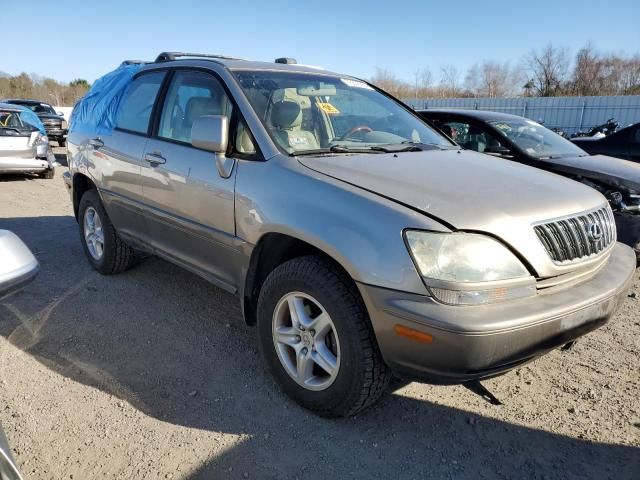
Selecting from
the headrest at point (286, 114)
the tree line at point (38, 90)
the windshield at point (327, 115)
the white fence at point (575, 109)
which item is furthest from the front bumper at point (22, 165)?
the tree line at point (38, 90)

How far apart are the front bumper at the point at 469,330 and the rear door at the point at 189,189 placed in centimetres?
115

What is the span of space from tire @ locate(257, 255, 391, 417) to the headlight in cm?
39

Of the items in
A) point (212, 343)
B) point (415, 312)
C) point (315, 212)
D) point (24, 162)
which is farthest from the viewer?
point (24, 162)

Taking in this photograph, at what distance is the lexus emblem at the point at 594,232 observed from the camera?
2.52 metres

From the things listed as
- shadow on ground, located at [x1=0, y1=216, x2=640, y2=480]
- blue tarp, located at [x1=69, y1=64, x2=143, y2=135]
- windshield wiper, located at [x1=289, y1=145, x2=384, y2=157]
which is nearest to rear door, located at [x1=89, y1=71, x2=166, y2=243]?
blue tarp, located at [x1=69, y1=64, x2=143, y2=135]

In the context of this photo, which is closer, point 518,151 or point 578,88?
point 518,151

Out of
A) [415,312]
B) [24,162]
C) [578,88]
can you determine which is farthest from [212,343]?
[578,88]

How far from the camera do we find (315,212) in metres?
2.39

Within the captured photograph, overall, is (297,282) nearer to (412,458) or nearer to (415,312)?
(415,312)

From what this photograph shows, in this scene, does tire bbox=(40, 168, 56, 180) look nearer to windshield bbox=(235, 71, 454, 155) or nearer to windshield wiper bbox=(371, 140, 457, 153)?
windshield bbox=(235, 71, 454, 155)

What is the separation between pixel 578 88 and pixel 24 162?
1683 inches

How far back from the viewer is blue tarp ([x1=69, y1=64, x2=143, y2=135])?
4.29 meters

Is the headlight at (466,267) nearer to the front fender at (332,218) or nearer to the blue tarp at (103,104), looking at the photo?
the front fender at (332,218)

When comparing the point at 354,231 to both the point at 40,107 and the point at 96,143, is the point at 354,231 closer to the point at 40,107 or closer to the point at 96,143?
the point at 96,143
